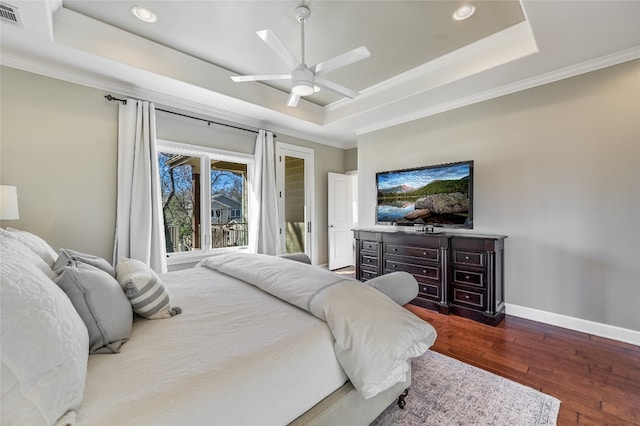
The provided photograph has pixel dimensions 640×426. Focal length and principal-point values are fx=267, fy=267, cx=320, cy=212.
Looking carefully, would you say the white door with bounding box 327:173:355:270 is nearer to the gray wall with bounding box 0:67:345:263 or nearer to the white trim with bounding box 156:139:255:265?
the white trim with bounding box 156:139:255:265

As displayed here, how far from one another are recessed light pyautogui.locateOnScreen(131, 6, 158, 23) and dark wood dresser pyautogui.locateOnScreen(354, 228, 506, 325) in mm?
3418

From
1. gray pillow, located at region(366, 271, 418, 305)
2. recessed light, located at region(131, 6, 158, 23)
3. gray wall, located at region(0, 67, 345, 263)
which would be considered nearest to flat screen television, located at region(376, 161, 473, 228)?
gray pillow, located at region(366, 271, 418, 305)

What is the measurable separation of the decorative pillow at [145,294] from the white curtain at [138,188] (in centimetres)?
183

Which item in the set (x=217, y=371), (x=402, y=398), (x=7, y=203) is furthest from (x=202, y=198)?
(x=402, y=398)

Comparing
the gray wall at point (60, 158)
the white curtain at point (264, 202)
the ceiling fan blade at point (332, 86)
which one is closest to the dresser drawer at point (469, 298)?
the ceiling fan blade at point (332, 86)

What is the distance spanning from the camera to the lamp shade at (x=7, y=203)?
2039 mm

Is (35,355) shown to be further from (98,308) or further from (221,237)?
(221,237)

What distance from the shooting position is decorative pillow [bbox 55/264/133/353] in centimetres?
107

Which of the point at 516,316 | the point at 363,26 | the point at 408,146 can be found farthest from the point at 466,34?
the point at 516,316

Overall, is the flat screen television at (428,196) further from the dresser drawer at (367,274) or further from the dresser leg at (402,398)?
the dresser leg at (402,398)

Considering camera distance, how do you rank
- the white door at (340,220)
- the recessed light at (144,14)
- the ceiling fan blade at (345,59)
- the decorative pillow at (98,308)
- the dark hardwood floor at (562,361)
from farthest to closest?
the white door at (340,220)
the recessed light at (144,14)
the ceiling fan blade at (345,59)
the dark hardwood floor at (562,361)
the decorative pillow at (98,308)

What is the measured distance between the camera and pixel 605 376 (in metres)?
1.98

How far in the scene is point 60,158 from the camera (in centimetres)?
273

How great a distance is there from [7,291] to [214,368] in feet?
2.08
